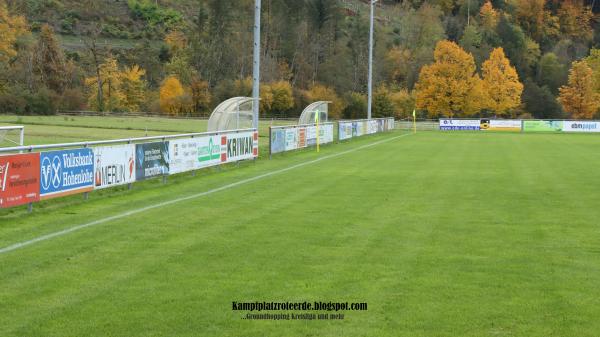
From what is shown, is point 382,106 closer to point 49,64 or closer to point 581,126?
point 581,126

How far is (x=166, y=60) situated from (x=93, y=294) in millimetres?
138608

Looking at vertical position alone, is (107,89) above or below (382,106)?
above

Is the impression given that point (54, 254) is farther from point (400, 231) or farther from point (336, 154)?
point (336, 154)

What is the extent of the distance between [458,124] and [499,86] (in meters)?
22.7

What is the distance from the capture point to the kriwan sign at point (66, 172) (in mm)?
15406

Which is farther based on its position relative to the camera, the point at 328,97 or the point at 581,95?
the point at 328,97

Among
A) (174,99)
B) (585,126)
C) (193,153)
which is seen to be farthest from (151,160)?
(174,99)

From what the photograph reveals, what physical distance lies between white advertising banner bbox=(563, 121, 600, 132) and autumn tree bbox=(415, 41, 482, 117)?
18.5 meters

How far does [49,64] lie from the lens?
10725 centimetres

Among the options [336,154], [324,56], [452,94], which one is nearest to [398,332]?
[336,154]

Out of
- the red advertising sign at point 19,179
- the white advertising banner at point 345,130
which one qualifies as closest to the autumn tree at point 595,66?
the white advertising banner at point 345,130

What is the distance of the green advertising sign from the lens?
75.2 meters

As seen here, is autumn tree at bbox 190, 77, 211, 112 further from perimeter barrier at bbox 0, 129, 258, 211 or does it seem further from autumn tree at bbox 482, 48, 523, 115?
perimeter barrier at bbox 0, 129, 258, 211

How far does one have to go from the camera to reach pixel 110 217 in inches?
576
